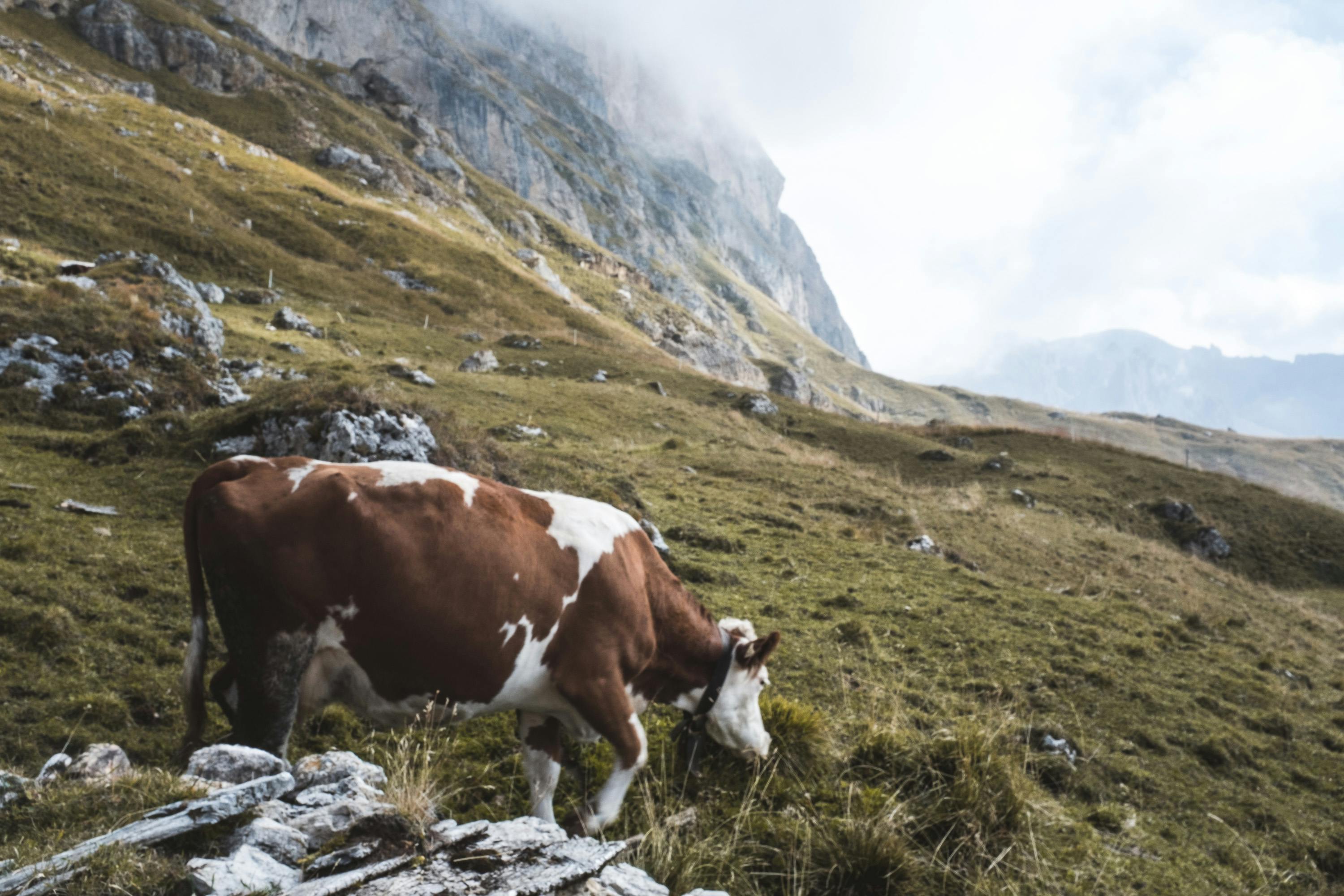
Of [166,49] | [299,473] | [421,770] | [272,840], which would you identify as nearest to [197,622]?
[299,473]

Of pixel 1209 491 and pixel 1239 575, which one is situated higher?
pixel 1209 491

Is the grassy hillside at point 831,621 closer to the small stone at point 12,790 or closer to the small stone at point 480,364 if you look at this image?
the small stone at point 12,790

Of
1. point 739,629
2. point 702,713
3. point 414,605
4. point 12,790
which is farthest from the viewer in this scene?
point 739,629

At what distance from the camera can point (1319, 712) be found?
1311cm

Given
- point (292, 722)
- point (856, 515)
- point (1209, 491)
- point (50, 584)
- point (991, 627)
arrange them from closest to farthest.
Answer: point (292, 722) → point (50, 584) → point (991, 627) → point (856, 515) → point (1209, 491)

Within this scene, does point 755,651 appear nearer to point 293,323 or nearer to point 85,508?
point 85,508

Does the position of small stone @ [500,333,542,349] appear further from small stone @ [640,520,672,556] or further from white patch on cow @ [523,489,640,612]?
white patch on cow @ [523,489,640,612]

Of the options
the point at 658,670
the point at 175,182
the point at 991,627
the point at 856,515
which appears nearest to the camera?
the point at 658,670

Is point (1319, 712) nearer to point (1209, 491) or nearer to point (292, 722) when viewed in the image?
point (292, 722)

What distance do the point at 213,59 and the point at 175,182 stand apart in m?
69.4

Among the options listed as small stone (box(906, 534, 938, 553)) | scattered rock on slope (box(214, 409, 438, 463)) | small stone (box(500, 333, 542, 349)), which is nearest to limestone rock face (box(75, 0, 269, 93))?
small stone (box(500, 333, 542, 349))

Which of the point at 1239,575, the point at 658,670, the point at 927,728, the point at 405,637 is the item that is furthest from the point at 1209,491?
the point at 405,637

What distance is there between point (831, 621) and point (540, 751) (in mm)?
8485

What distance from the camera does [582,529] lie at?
5.84 meters
